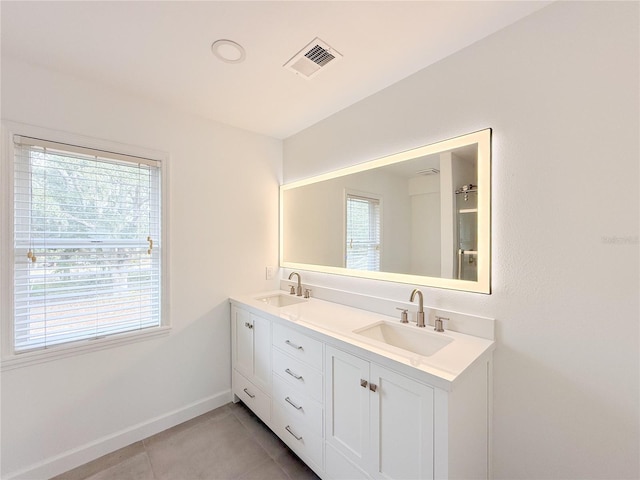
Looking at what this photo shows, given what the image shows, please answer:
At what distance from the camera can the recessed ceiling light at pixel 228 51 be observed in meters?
1.40

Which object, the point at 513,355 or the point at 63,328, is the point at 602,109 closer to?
the point at 513,355

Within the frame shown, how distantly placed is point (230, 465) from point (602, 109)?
8.59ft

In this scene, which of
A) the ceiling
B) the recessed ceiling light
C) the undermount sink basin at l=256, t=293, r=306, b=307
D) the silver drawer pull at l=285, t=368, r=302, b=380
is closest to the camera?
the ceiling

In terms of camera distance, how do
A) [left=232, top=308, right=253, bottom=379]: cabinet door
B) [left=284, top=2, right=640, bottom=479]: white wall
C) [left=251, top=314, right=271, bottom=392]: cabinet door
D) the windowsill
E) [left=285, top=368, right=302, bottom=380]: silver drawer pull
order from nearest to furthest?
[left=284, top=2, right=640, bottom=479]: white wall
the windowsill
[left=285, top=368, right=302, bottom=380]: silver drawer pull
[left=251, top=314, right=271, bottom=392]: cabinet door
[left=232, top=308, right=253, bottom=379]: cabinet door

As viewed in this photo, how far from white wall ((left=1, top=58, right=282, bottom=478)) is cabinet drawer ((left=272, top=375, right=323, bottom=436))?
744mm

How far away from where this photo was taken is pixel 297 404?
1641 mm

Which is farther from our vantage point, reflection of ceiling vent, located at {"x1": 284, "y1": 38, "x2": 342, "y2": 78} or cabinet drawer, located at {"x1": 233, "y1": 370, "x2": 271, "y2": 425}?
cabinet drawer, located at {"x1": 233, "y1": 370, "x2": 271, "y2": 425}

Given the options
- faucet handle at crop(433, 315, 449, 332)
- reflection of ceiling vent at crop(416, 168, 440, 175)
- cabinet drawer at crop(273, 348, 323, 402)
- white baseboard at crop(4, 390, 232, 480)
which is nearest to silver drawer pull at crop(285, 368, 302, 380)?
cabinet drawer at crop(273, 348, 323, 402)

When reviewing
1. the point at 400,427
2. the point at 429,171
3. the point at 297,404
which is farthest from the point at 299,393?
the point at 429,171

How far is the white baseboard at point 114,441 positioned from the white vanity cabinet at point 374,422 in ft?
3.98

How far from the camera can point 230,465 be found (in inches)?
65.7

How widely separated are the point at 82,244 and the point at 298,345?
58.7 inches

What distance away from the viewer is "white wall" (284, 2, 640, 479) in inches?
41.0

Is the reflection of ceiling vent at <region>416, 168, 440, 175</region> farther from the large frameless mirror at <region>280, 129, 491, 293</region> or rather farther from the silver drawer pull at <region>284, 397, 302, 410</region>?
the silver drawer pull at <region>284, 397, 302, 410</region>
